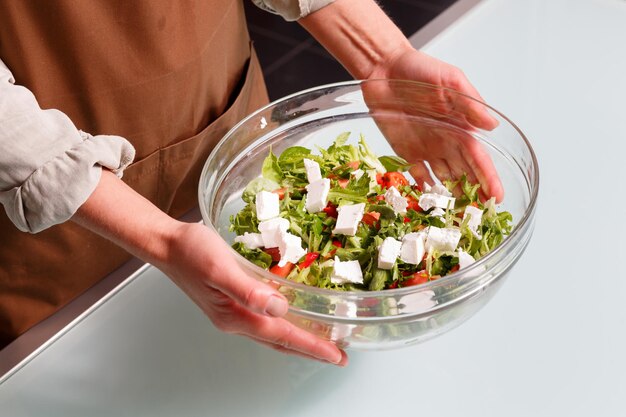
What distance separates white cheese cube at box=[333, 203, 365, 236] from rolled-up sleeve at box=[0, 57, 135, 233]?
300mm

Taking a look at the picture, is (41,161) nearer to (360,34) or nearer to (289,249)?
(289,249)

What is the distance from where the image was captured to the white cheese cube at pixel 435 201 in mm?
1117

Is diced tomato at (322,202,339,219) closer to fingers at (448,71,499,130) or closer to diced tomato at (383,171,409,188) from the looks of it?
diced tomato at (383,171,409,188)

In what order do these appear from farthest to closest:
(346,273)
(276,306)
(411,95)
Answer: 1. (411,95)
2. (346,273)
3. (276,306)

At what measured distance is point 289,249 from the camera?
1.04 m

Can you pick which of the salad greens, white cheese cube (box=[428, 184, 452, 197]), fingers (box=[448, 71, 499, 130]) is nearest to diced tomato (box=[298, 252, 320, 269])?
the salad greens

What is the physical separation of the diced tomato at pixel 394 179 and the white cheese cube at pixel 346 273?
0.19m

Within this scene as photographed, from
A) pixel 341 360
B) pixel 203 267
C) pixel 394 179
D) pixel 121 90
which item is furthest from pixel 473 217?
pixel 121 90

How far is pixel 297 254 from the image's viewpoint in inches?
41.3

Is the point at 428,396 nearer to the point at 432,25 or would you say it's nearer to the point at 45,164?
the point at 45,164

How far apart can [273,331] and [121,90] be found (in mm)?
528

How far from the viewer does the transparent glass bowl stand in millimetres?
973

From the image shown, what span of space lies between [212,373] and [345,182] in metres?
0.32

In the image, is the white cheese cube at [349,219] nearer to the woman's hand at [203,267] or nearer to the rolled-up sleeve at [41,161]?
the woman's hand at [203,267]
